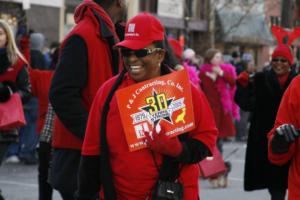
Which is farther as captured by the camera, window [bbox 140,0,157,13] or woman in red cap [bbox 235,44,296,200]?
window [bbox 140,0,157,13]

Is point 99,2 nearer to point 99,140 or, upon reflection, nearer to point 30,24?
point 99,140

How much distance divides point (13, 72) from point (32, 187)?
348 cm

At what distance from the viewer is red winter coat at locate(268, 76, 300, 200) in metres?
4.63

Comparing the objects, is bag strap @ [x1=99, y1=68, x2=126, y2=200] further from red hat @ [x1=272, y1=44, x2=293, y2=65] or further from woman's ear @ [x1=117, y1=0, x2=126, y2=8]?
red hat @ [x1=272, y1=44, x2=293, y2=65]

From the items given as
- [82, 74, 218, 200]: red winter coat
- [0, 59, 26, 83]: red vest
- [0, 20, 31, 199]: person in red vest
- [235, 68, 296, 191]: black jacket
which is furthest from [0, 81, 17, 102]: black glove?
[82, 74, 218, 200]: red winter coat

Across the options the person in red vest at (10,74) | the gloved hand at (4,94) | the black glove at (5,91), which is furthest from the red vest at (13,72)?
the gloved hand at (4,94)

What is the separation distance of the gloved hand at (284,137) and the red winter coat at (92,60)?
124cm

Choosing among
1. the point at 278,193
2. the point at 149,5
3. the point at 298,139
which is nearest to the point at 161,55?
the point at 298,139

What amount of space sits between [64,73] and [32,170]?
25.2 feet

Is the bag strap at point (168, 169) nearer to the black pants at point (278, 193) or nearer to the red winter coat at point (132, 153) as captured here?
the red winter coat at point (132, 153)

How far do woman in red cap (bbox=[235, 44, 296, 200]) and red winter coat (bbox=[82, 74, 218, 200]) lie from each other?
393cm

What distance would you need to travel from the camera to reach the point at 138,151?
4215mm

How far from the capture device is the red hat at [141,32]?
4254 millimetres

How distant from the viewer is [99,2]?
540cm
